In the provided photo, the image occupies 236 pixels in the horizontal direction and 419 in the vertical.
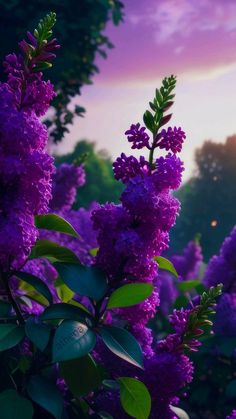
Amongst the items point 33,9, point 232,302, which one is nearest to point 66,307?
point 232,302

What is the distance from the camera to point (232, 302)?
3846mm

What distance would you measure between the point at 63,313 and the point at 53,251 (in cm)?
35

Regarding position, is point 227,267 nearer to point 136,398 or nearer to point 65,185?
point 65,185

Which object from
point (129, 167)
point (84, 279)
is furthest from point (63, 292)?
point (129, 167)

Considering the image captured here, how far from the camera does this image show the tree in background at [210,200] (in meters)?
31.2

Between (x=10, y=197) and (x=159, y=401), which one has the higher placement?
(x=10, y=197)

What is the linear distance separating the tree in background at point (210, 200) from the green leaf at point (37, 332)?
27283 millimetres

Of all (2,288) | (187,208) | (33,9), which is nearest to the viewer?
(2,288)

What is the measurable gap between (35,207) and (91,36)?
7823 mm

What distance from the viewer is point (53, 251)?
90.4 inches

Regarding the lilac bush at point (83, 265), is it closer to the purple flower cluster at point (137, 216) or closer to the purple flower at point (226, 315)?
the purple flower cluster at point (137, 216)

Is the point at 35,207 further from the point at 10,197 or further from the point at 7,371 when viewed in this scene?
the point at 7,371

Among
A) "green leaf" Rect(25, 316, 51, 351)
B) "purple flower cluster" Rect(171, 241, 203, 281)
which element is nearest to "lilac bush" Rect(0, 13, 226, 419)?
"green leaf" Rect(25, 316, 51, 351)

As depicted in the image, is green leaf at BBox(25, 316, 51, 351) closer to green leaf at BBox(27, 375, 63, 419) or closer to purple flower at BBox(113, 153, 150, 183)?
green leaf at BBox(27, 375, 63, 419)
